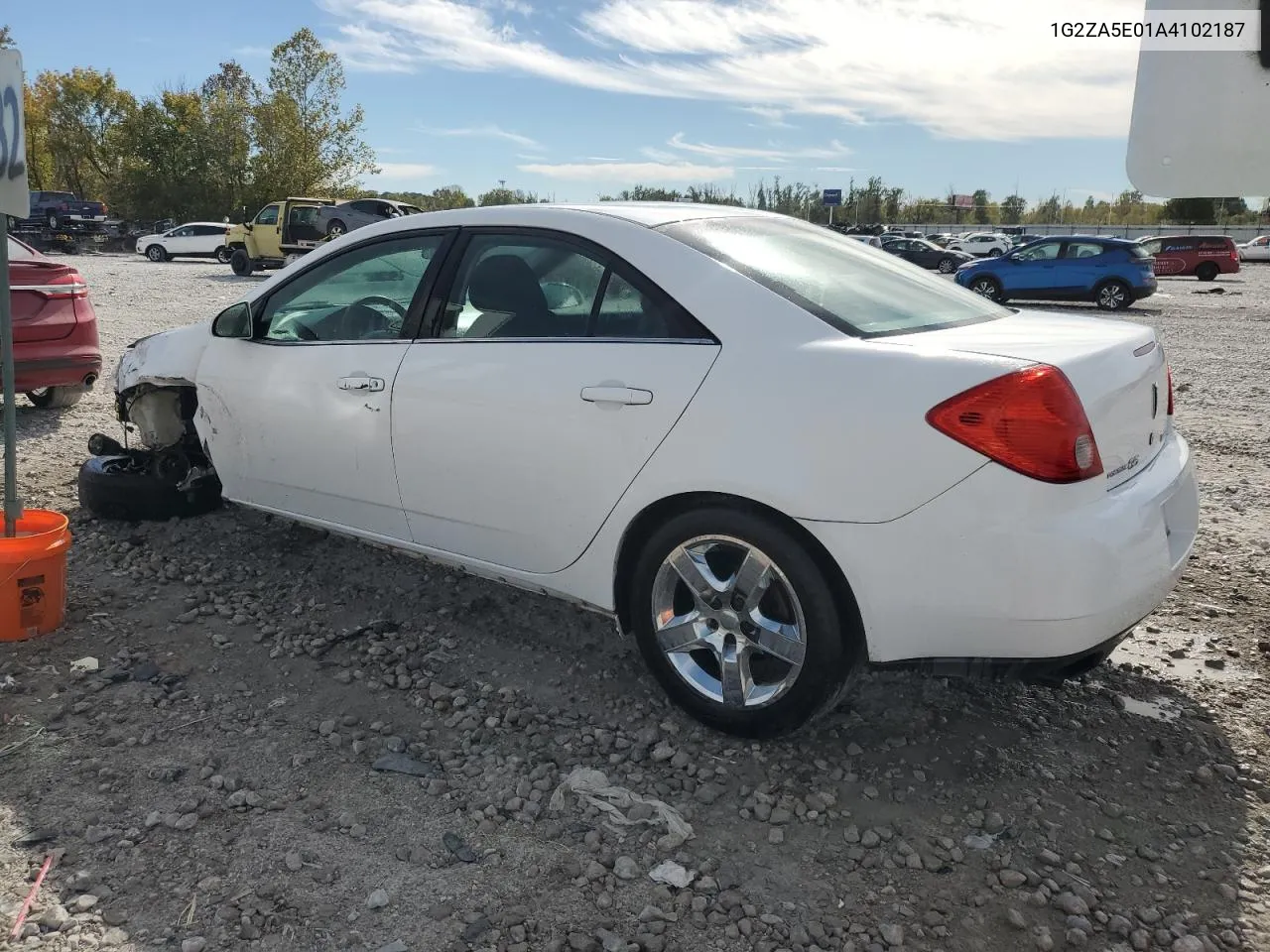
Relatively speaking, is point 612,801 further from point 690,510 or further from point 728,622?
point 690,510

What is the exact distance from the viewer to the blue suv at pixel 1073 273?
19578mm

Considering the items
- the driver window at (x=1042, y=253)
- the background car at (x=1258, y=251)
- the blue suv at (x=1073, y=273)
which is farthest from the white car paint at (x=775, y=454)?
the background car at (x=1258, y=251)

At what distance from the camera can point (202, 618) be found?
404 centimetres

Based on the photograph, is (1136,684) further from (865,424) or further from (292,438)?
(292,438)

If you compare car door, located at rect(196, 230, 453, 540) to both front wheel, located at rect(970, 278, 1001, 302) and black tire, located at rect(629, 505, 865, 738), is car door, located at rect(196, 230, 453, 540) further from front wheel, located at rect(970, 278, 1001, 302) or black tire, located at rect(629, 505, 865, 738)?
front wheel, located at rect(970, 278, 1001, 302)

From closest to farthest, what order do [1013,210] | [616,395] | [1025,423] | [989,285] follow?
1. [1025,423]
2. [616,395]
3. [989,285]
4. [1013,210]

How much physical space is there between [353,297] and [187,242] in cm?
3623

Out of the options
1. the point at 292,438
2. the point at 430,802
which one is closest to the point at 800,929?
the point at 430,802

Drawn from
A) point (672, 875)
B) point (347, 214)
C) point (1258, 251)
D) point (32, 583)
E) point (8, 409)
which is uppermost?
point (347, 214)

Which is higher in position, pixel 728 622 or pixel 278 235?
pixel 278 235

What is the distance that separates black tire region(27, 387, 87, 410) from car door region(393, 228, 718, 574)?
5.50 metres

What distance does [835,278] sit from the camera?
3.25 metres

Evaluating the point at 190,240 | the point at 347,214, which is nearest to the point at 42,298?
the point at 347,214

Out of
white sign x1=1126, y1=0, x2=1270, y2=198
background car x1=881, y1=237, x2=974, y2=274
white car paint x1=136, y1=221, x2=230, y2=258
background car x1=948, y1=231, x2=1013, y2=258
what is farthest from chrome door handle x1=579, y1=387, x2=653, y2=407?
background car x1=948, y1=231, x2=1013, y2=258
